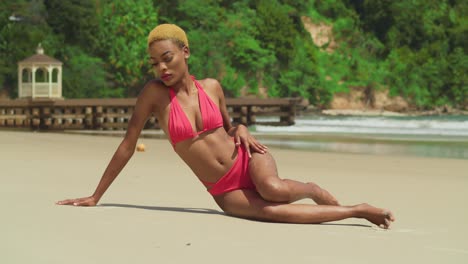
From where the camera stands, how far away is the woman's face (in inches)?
278

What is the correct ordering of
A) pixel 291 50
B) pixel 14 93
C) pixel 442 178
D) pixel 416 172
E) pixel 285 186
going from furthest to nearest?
pixel 291 50, pixel 14 93, pixel 416 172, pixel 442 178, pixel 285 186

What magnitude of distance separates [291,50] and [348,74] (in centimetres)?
713

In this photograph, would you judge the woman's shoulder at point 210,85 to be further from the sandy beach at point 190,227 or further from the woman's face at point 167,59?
the sandy beach at point 190,227

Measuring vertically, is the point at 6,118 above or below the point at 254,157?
below

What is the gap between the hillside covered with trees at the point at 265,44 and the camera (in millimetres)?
55062

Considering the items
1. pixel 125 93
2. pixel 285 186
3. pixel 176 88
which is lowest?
pixel 125 93

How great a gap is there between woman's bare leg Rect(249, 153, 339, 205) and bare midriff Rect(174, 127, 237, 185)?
197 millimetres

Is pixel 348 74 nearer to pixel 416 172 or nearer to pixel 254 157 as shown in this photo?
pixel 416 172

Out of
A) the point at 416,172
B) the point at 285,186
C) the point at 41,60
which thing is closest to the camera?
the point at 285,186

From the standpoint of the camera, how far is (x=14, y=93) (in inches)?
2014

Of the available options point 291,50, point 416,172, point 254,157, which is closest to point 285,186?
point 254,157

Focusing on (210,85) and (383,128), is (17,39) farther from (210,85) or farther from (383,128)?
(210,85)

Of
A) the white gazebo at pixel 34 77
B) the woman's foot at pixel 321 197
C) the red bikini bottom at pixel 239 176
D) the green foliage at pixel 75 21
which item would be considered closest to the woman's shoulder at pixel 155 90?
the red bikini bottom at pixel 239 176

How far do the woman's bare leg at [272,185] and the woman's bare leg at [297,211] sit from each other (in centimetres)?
8
